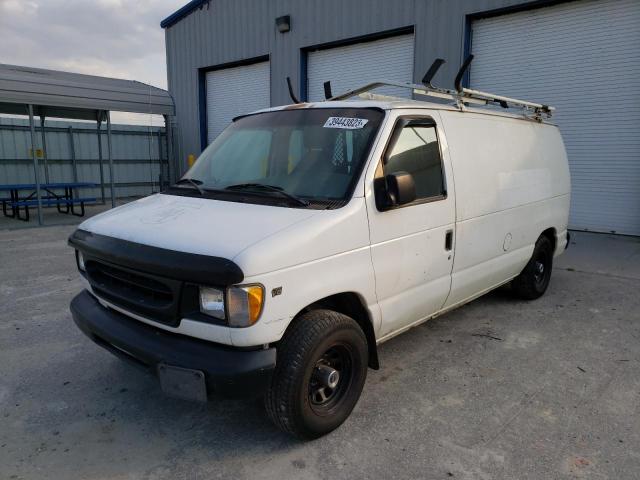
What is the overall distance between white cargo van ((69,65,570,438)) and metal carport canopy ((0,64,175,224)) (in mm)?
8471

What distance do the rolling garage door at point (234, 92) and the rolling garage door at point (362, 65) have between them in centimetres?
189

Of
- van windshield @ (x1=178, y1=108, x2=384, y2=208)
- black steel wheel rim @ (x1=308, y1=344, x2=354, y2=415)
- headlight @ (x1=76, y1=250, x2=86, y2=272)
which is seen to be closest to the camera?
black steel wheel rim @ (x1=308, y1=344, x2=354, y2=415)

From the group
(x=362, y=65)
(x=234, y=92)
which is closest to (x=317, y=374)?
(x=362, y=65)

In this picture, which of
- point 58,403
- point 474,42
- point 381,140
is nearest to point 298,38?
point 474,42

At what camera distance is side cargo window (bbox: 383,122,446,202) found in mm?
3477

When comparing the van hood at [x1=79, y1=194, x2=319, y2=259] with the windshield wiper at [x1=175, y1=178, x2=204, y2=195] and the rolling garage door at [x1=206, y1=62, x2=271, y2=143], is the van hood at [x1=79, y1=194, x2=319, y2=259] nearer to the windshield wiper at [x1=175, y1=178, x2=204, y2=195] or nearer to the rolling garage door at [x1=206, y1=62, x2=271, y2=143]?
the windshield wiper at [x1=175, y1=178, x2=204, y2=195]

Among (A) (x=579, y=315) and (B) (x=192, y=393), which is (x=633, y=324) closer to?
(A) (x=579, y=315)

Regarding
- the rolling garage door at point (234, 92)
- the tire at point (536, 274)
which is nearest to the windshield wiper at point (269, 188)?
the tire at point (536, 274)

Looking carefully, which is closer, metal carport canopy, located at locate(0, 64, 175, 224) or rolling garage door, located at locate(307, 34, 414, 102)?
metal carport canopy, located at locate(0, 64, 175, 224)

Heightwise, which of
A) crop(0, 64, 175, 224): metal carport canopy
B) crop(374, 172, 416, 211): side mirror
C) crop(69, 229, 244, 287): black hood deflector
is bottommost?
crop(69, 229, 244, 287): black hood deflector

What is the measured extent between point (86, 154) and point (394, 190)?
1498 centimetres

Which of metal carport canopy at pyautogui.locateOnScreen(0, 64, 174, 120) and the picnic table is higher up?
Answer: metal carport canopy at pyautogui.locateOnScreen(0, 64, 174, 120)

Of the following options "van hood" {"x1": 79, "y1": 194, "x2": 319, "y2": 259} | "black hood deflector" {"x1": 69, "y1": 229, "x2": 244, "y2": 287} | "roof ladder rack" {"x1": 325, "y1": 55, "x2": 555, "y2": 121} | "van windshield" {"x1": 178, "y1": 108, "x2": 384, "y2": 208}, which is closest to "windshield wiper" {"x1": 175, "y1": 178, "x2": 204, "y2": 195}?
"van windshield" {"x1": 178, "y1": 108, "x2": 384, "y2": 208}

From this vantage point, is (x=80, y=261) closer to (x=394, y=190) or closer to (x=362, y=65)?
(x=394, y=190)
